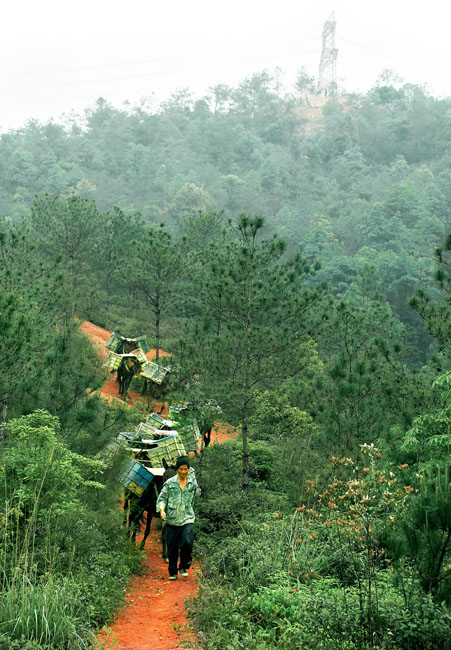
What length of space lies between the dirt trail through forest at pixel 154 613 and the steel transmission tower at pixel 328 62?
8822cm

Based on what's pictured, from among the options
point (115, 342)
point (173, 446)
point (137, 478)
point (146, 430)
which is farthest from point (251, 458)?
point (115, 342)

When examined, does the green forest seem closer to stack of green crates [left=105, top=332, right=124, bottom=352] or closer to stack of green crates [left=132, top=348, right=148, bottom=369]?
stack of green crates [left=105, top=332, right=124, bottom=352]

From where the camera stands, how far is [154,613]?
5.20 metres

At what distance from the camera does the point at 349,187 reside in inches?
2057

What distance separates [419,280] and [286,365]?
951 inches

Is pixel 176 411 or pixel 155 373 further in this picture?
pixel 155 373

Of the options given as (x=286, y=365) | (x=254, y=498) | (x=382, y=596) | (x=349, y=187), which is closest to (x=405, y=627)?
(x=382, y=596)

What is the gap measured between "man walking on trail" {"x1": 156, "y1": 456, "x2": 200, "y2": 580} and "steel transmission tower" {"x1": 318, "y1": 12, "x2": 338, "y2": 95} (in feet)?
288

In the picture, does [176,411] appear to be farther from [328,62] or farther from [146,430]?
[328,62]

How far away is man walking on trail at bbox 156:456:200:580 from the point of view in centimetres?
592

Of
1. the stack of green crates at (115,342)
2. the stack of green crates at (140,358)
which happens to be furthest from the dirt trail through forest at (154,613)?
the stack of green crates at (115,342)

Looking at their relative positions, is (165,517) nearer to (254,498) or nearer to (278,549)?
(278,549)

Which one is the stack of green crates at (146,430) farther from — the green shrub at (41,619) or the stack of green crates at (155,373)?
the stack of green crates at (155,373)

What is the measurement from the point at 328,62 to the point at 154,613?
3674 inches
